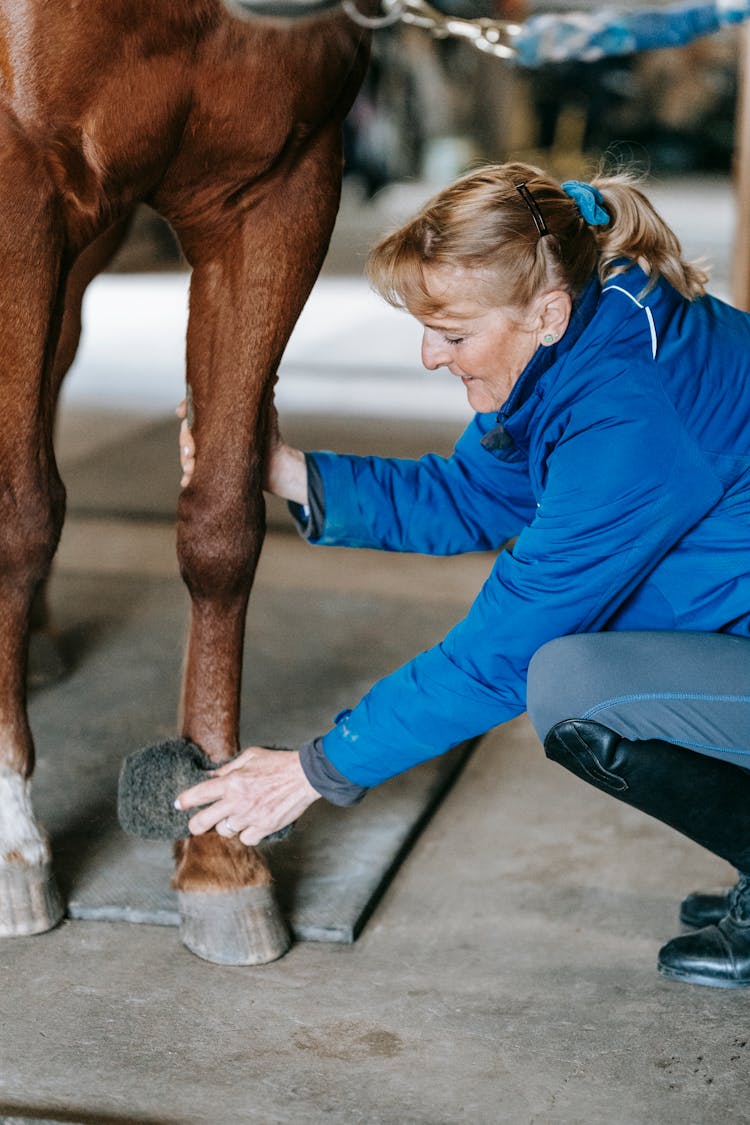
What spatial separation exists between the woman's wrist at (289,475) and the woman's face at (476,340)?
0.33 m

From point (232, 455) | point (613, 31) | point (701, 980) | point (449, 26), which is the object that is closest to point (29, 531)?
point (232, 455)

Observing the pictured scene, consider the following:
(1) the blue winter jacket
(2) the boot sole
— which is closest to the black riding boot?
(2) the boot sole

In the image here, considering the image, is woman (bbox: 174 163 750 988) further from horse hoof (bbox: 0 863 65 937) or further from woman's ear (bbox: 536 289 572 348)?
horse hoof (bbox: 0 863 65 937)

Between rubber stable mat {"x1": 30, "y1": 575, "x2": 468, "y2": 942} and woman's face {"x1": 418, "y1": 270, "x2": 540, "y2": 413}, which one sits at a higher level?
woman's face {"x1": 418, "y1": 270, "x2": 540, "y2": 413}

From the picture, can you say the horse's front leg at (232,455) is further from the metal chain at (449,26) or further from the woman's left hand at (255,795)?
the metal chain at (449,26)

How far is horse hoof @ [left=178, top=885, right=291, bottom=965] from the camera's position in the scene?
1.87 m

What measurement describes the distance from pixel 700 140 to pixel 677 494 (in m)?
21.2

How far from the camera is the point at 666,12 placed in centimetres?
362

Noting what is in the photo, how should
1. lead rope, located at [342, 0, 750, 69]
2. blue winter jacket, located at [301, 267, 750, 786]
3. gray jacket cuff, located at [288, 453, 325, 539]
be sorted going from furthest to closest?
lead rope, located at [342, 0, 750, 69] → gray jacket cuff, located at [288, 453, 325, 539] → blue winter jacket, located at [301, 267, 750, 786]

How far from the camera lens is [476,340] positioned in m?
1.74

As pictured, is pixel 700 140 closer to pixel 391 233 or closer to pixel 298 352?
pixel 298 352

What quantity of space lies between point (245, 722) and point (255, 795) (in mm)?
884

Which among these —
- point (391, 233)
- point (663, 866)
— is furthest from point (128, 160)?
point (663, 866)

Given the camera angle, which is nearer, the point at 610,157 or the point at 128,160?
the point at 128,160
